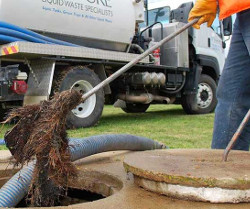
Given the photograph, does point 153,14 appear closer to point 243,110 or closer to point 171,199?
point 243,110

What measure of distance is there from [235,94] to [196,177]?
1.10 metres

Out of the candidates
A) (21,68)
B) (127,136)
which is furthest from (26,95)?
(127,136)

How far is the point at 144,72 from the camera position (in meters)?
7.20

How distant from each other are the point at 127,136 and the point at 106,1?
4.54 metres

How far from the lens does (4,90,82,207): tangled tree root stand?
166cm

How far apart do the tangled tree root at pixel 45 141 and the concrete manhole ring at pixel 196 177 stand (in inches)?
13.0

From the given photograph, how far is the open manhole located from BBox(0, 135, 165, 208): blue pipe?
0.13 metres

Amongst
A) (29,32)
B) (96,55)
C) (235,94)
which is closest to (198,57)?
(96,55)

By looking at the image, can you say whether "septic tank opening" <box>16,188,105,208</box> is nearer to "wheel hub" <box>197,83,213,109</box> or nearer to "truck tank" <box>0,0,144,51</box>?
"truck tank" <box>0,0,144,51</box>

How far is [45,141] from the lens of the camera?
5.39ft

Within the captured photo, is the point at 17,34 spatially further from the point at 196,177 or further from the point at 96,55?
the point at 196,177

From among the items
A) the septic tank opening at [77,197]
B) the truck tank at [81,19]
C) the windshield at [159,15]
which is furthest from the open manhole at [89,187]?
the windshield at [159,15]

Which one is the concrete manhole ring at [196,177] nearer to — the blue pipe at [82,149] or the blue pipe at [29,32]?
the blue pipe at [82,149]

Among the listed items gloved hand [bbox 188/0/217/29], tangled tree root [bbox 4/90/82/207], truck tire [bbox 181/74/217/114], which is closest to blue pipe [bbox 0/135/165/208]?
tangled tree root [bbox 4/90/82/207]
